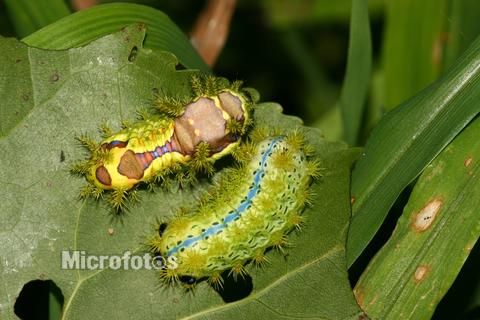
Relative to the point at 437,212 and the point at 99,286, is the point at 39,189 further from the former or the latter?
the point at 437,212

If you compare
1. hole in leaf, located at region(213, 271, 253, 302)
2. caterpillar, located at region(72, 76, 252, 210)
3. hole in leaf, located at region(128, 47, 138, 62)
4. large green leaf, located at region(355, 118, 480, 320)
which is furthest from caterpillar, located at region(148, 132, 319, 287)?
hole in leaf, located at region(128, 47, 138, 62)

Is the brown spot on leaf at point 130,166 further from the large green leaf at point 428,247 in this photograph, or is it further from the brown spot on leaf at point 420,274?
the brown spot on leaf at point 420,274

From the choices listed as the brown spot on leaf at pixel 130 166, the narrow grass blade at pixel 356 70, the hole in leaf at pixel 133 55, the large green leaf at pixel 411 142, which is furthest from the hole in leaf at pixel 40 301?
the narrow grass blade at pixel 356 70

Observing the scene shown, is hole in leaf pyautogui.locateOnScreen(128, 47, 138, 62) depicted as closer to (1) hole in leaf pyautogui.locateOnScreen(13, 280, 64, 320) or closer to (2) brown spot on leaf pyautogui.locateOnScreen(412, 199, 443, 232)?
(1) hole in leaf pyautogui.locateOnScreen(13, 280, 64, 320)

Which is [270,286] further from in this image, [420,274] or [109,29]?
[109,29]

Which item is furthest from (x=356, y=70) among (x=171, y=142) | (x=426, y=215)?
(x=171, y=142)

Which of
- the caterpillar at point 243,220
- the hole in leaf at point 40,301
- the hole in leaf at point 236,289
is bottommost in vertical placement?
the hole in leaf at point 40,301

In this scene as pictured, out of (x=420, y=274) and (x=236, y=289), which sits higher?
(x=420, y=274)
